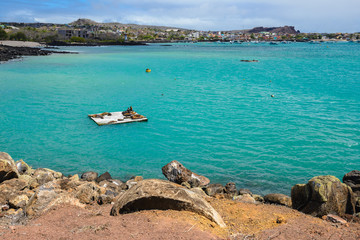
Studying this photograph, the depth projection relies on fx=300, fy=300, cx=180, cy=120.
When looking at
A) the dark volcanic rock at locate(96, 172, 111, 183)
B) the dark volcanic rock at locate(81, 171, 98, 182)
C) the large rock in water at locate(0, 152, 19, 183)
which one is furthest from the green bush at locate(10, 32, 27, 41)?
the large rock in water at locate(0, 152, 19, 183)

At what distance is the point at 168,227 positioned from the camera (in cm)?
711

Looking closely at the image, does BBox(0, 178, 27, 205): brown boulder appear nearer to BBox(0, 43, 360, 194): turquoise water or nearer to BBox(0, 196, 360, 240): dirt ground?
BBox(0, 196, 360, 240): dirt ground

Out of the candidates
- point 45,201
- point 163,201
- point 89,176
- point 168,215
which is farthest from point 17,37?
point 168,215

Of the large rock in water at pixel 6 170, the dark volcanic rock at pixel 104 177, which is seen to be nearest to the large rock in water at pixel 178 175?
the dark volcanic rock at pixel 104 177

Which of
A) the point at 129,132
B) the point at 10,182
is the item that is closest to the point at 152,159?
→ the point at 129,132

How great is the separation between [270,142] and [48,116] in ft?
63.4

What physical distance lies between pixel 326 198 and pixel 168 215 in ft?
18.1

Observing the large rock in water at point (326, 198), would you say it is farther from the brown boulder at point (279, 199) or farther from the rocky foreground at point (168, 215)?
the brown boulder at point (279, 199)

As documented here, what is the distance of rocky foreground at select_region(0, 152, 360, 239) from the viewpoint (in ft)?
23.4

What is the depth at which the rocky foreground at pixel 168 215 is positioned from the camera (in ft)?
23.4

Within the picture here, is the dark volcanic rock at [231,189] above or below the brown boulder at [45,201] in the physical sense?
below

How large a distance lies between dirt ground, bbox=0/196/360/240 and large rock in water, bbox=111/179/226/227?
17cm

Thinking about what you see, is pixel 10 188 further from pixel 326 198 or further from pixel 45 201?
pixel 326 198

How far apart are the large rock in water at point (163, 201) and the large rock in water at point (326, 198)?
3821mm
